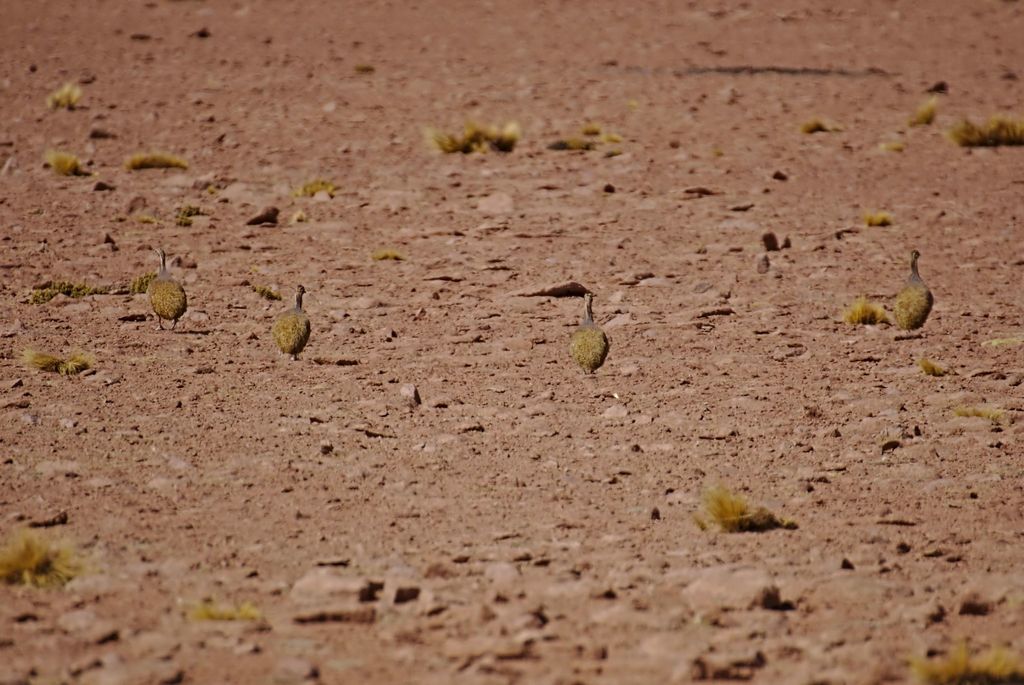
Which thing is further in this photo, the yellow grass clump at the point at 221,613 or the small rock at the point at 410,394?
the small rock at the point at 410,394

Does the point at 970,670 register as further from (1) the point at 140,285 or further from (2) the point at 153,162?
(2) the point at 153,162

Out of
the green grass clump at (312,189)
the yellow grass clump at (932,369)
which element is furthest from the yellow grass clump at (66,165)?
the yellow grass clump at (932,369)

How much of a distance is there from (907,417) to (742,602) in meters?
2.98

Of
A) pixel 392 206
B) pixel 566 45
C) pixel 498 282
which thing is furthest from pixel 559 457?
pixel 566 45

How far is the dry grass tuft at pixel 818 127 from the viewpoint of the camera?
53.6 feet

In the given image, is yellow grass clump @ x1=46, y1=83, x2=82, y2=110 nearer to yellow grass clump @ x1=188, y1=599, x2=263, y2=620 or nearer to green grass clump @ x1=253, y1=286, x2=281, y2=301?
green grass clump @ x1=253, y1=286, x2=281, y2=301

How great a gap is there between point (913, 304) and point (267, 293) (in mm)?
4606

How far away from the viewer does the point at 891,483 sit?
7121 mm

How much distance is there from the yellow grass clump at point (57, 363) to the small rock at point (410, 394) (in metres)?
1.99

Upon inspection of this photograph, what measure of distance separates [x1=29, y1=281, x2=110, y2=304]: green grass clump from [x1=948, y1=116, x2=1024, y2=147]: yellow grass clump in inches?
378

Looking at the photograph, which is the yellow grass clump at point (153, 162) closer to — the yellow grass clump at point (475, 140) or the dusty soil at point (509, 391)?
the dusty soil at point (509, 391)

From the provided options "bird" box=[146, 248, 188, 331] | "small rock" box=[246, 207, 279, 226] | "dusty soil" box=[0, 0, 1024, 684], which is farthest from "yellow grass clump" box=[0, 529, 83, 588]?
"small rock" box=[246, 207, 279, 226]

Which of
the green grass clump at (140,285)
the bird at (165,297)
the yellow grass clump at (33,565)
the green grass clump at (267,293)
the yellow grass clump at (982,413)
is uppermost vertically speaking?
the bird at (165,297)

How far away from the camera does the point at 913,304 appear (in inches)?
380
